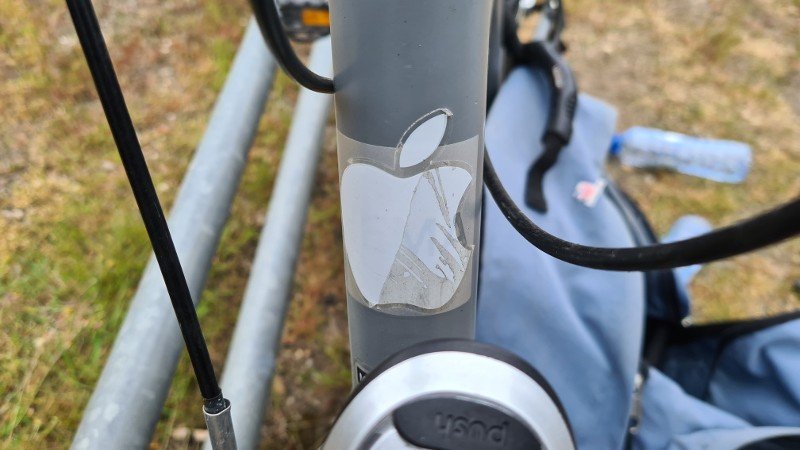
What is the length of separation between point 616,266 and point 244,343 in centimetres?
59

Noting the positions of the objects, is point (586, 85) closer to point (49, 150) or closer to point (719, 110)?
point (719, 110)

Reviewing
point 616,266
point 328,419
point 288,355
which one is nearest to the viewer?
point 616,266

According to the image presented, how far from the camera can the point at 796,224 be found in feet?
1.14

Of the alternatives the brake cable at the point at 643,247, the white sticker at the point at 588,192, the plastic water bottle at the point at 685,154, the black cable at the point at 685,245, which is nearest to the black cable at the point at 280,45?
the brake cable at the point at 643,247

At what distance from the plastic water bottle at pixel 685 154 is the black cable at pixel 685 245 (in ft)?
3.66

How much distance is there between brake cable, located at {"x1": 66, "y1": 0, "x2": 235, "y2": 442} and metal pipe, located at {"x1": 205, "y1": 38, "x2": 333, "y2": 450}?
0.29m

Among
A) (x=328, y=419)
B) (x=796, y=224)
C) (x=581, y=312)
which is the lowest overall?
(x=328, y=419)

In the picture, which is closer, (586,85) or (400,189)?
(400,189)

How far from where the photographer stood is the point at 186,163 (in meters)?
1.46

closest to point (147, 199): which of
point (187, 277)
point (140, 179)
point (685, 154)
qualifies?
point (140, 179)

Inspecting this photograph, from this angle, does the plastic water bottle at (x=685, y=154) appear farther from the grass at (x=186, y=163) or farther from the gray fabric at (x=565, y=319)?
the gray fabric at (x=565, y=319)

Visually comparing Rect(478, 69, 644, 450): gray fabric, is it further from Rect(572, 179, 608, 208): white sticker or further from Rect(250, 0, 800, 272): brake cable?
Rect(250, 0, 800, 272): brake cable

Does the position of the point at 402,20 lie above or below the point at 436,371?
above

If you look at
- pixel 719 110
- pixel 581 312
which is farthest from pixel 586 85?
pixel 581 312
